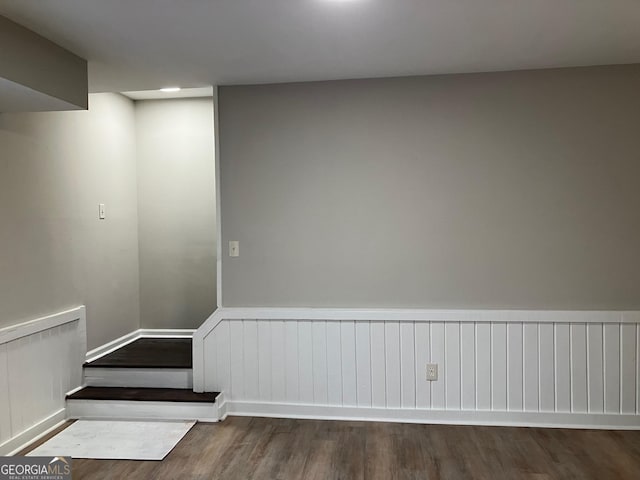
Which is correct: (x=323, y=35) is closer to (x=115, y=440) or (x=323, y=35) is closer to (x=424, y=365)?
(x=424, y=365)

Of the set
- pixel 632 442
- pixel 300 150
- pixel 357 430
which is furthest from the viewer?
pixel 300 150

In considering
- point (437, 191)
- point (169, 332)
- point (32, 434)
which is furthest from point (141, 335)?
point (437, 191)

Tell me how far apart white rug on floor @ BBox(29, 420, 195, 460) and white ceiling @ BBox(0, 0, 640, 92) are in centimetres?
228

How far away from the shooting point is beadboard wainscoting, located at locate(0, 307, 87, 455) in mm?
2965

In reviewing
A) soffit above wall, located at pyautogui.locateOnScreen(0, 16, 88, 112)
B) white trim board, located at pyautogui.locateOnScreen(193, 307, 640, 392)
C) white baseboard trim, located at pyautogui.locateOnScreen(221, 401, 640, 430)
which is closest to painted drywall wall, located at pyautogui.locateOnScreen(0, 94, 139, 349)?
soffit above wall, located at pyautogui.locateOnScreen(0, 16, 88, 112)

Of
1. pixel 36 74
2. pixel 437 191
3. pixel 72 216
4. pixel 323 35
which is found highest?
pixel 323 35

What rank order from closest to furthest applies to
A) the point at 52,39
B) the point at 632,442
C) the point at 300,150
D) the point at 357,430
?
the point at 52,39 < the point at 632,442 < the point at 357,430 < the point at 300,150

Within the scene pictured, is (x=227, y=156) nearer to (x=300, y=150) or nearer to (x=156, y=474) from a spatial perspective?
(x=300, y=150)

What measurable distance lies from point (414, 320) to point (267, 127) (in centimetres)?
166

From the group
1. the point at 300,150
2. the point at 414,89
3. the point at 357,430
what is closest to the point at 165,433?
the point at 357,430

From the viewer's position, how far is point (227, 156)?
3.59 metres

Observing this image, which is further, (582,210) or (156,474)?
(582,210)

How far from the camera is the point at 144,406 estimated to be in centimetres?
346

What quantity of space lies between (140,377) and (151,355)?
1.06 feet
